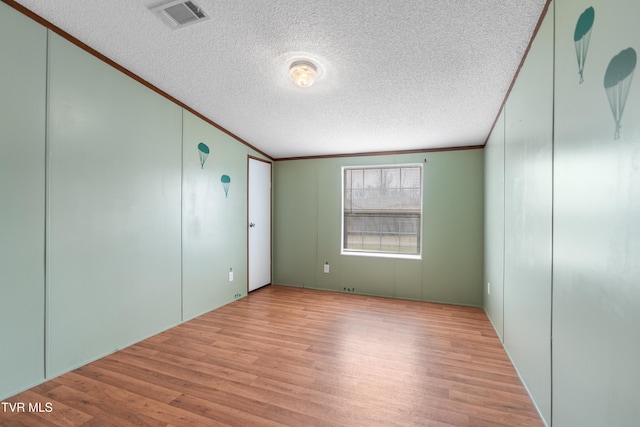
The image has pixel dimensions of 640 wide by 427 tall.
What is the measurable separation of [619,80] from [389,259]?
338 centimetres

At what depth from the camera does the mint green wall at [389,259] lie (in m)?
3.72

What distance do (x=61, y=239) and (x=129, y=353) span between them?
1.11m

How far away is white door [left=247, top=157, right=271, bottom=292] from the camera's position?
4.31 meters

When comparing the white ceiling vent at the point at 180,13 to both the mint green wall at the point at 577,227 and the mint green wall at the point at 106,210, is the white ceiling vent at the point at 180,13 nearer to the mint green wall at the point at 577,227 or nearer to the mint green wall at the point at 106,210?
the mint green wall at the point at 106,210

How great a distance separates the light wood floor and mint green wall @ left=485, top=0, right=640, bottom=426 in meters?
0.42

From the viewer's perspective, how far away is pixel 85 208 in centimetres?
220

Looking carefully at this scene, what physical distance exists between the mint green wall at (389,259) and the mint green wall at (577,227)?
5.98 feet

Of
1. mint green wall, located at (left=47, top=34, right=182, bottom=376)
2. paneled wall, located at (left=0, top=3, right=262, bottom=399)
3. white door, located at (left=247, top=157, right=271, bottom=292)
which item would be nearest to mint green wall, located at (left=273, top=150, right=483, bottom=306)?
white door, located at (left=247, top=157, right=271, bottom=292)

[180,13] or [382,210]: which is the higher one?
[180,13]

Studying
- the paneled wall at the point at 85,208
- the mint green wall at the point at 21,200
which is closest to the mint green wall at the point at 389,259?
the paneled wall at the point at 85,208

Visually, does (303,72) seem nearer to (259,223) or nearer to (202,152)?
(202,152)

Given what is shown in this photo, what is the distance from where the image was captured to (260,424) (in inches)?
61.4

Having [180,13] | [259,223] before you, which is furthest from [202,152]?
[180,13]

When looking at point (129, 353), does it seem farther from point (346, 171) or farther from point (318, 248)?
point (346, 171)
